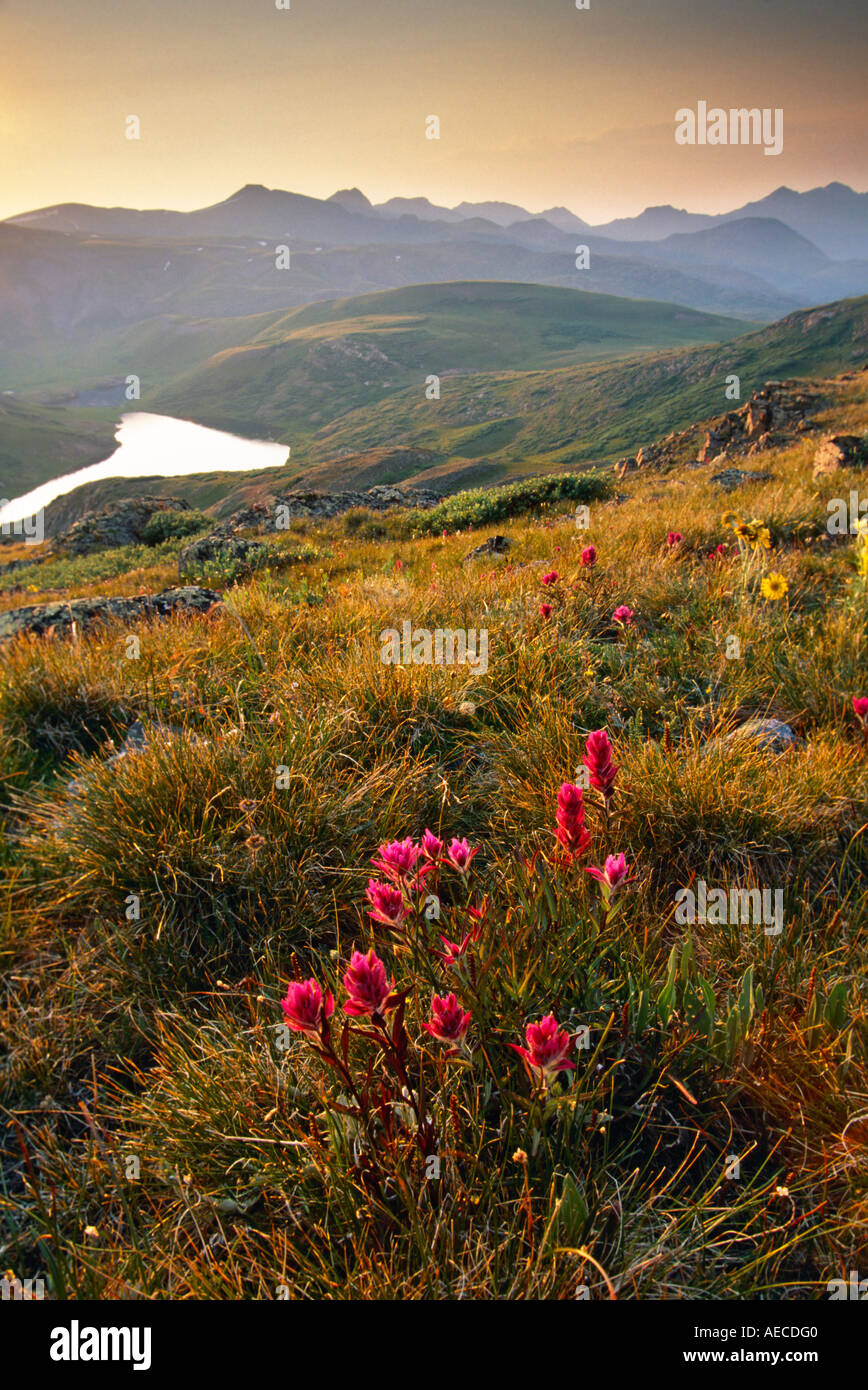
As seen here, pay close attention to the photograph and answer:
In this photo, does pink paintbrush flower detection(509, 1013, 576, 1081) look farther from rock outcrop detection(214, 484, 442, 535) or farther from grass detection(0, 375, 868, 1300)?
rock outcrop detection(214, 484, 442, 535)

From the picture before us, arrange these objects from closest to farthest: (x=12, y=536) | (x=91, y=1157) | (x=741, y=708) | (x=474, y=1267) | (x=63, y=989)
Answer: (x=474, y=1267)
(x=91, y=1157)
(x=63, y=989)
(x=741, y=708)
(x=12, y=536)

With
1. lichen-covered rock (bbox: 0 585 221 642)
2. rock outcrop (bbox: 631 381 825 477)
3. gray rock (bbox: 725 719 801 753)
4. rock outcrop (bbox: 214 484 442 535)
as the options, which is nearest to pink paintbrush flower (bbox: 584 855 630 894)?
gray rock (bbox: 725 719 801 753)

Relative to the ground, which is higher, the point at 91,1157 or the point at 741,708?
the point at 741,708

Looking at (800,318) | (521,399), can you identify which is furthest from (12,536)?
(800,318)

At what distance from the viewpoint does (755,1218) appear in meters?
1.38

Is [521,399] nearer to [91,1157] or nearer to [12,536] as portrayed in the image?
[12,536]

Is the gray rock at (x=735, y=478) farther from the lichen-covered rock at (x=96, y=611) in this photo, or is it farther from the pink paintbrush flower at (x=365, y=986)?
the pink paintbrush flower at (x=365, y=986)

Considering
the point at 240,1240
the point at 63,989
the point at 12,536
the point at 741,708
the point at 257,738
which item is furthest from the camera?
the point at 12,536

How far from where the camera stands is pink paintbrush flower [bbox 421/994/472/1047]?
133 centimetres

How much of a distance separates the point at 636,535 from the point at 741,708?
159 inches
